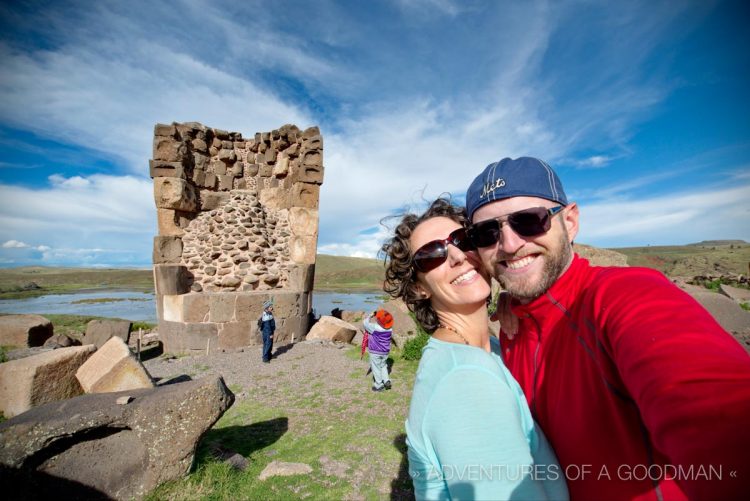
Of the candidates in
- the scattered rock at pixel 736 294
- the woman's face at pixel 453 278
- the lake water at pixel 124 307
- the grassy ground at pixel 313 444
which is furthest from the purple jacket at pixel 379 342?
the lake water at pixel 124 307

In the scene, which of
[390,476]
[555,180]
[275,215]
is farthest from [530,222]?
[275,215]

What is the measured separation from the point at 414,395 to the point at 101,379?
5.59m

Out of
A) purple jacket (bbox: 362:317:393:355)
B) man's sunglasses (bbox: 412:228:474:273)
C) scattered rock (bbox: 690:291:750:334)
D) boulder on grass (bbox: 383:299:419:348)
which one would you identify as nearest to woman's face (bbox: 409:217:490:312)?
man's sunglasses (bbox: 412:228:474:273)

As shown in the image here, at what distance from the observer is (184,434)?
328cm

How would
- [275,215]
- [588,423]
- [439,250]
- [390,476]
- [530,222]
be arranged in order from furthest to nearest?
[275,215] < [390,476] < [439,250] < [530,222] < [588,423]

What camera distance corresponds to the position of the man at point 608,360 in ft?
2.40

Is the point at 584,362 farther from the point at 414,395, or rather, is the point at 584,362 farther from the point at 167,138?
the point at 167,138

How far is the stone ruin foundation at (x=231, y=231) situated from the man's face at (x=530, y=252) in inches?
346

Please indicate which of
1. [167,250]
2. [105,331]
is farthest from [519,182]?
[105,331]

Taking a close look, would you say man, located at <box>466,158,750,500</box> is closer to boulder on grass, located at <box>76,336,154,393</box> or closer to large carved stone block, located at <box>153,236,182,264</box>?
boulder on grass, located at <box>76,336,154,393</box>

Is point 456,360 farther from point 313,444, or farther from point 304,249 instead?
point 304,249

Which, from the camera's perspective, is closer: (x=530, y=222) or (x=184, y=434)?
(x=530, y=222)

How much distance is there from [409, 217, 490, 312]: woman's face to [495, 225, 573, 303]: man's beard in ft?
0.62

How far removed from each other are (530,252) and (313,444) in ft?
13.6
